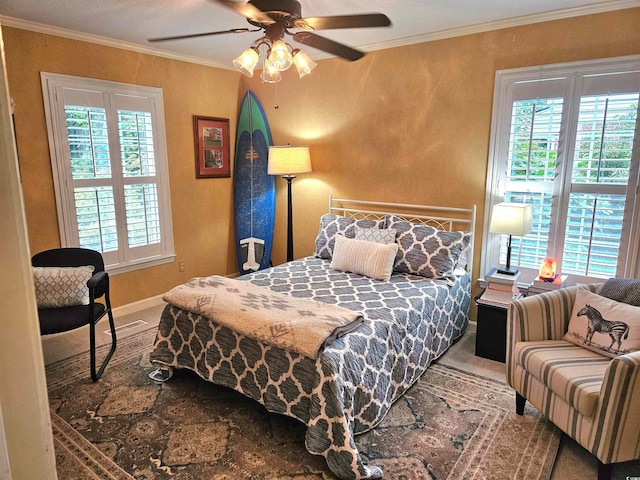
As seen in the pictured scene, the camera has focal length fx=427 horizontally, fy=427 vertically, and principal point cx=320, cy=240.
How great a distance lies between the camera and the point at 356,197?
4250mm

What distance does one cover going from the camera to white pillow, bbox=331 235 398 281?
11.0 ft

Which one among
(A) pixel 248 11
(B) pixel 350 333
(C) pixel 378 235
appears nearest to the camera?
(A) pixel 248 11

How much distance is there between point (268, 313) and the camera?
2486 millimetres

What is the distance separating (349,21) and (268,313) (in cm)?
161

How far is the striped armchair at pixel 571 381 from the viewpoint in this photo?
1850 mm

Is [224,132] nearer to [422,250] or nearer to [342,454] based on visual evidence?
[422,250]

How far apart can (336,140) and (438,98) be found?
1.10 m

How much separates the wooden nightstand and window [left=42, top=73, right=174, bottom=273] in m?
3.04

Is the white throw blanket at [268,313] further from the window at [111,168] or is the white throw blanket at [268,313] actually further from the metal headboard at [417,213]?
the metal headboard at [417,213]

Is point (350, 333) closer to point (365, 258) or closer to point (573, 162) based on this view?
point (365, 258)

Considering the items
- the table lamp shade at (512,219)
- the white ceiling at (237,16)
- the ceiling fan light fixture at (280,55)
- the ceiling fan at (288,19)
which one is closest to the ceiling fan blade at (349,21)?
the ceiling fan at (288,19)

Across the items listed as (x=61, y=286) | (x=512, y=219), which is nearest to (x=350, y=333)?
(x=512, y=219)

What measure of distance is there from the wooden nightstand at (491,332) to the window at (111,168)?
304 cm

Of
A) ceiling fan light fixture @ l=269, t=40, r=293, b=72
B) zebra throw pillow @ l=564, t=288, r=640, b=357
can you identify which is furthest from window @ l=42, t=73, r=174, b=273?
zebra throw pillow @ l=564, t=288, r=640, b=357
